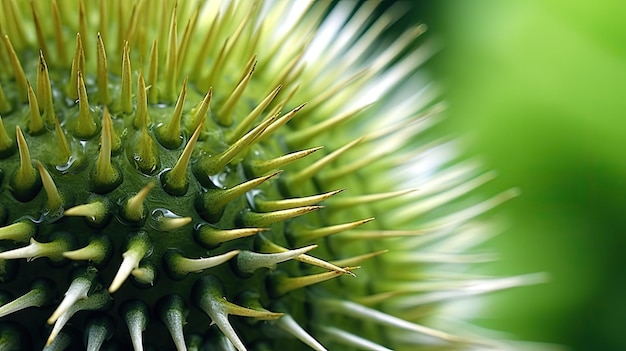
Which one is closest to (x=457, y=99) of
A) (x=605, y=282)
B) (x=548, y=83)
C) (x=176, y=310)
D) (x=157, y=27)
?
(x=548, y=83)


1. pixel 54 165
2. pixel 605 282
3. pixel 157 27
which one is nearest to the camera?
pixel 54 165

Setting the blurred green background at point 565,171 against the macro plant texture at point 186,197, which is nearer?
the macro plant texture at point 186,197

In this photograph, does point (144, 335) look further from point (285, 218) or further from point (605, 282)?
point (605, 282)

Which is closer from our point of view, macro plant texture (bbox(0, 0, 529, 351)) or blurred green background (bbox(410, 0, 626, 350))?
macro plant texture (bbox(0, 0, 529, 351))
